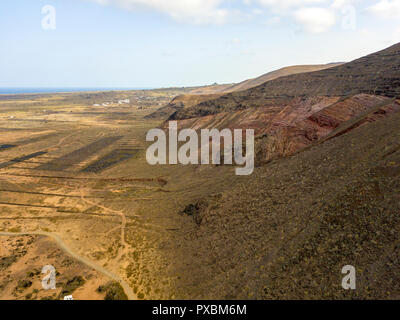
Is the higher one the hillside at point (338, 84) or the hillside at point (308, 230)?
the hillside at point (338, 84)

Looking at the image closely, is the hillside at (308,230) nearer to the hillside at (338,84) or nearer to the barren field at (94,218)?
the barren field at (94,218)

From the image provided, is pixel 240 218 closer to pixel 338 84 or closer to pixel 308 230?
pixel 308 230

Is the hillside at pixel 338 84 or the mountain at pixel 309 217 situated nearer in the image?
the mountain at pixel 309 217

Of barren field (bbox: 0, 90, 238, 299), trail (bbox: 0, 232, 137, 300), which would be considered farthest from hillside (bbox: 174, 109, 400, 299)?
trail (bbox: 0, 232, 137, 300)

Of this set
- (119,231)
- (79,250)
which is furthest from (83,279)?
(119,231)

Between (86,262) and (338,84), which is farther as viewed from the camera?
(338,84)

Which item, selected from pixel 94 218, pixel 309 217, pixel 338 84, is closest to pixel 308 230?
pixel 309 217

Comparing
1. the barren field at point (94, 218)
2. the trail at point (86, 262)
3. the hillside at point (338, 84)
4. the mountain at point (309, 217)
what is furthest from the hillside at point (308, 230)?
the hillside at point (338, 84)
